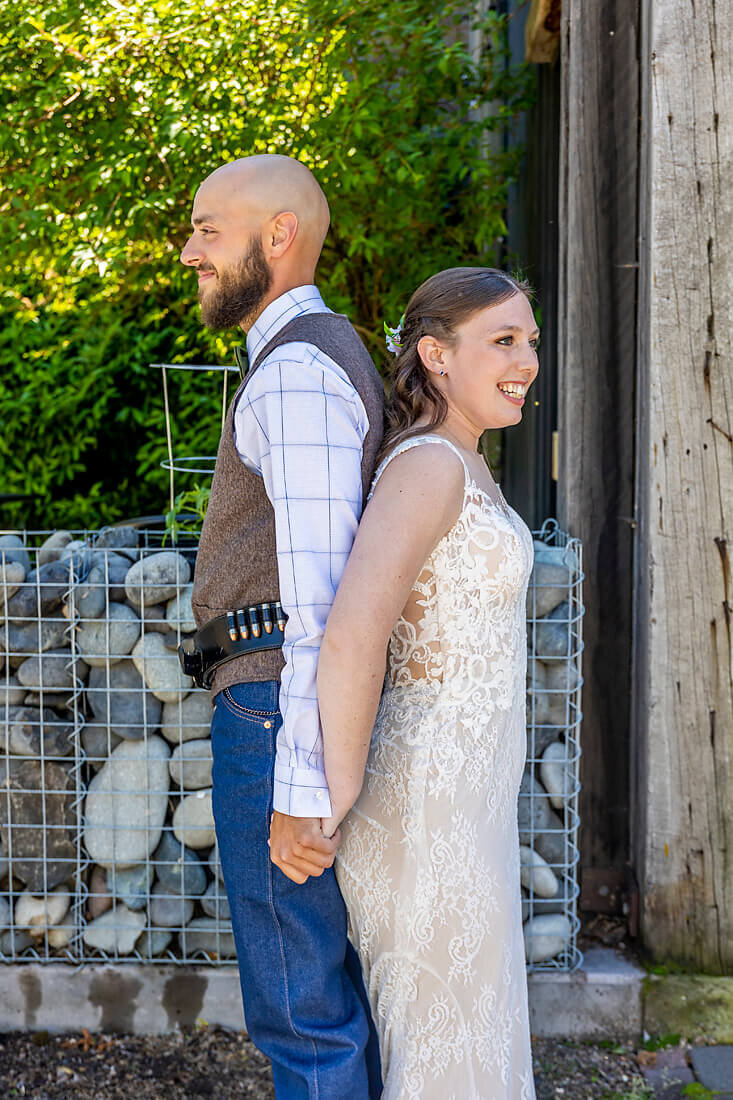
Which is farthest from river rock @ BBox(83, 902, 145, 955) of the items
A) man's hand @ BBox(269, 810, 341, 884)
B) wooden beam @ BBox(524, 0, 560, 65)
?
wooden beam @ BBox(524, 0, 560, 65)

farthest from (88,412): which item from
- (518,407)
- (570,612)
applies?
(518,407)

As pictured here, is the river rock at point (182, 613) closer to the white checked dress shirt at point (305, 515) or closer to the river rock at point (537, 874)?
the river rock at point (537, 874)

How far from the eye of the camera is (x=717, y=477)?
2.68 m

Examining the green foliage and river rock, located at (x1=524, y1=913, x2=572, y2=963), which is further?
the green foliage

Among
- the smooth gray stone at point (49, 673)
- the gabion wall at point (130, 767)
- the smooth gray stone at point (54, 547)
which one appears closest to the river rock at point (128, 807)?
the gabion wall at point (130, 767)

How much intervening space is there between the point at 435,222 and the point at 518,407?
246 centimetres

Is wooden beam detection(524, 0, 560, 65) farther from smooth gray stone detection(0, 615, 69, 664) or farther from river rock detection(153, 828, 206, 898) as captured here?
river rock detection(153, 828, 206, 898)

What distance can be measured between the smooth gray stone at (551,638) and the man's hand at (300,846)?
1.28 m

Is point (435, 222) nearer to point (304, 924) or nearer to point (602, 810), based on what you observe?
point (602, 810)

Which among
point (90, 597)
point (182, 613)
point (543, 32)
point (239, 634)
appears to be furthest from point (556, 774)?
point (543, 32)

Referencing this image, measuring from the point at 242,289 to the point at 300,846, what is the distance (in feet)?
2.87

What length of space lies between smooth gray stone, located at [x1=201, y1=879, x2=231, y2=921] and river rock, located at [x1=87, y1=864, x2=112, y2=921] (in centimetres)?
25

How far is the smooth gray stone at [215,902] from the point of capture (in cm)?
280

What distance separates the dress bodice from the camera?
1652mm
